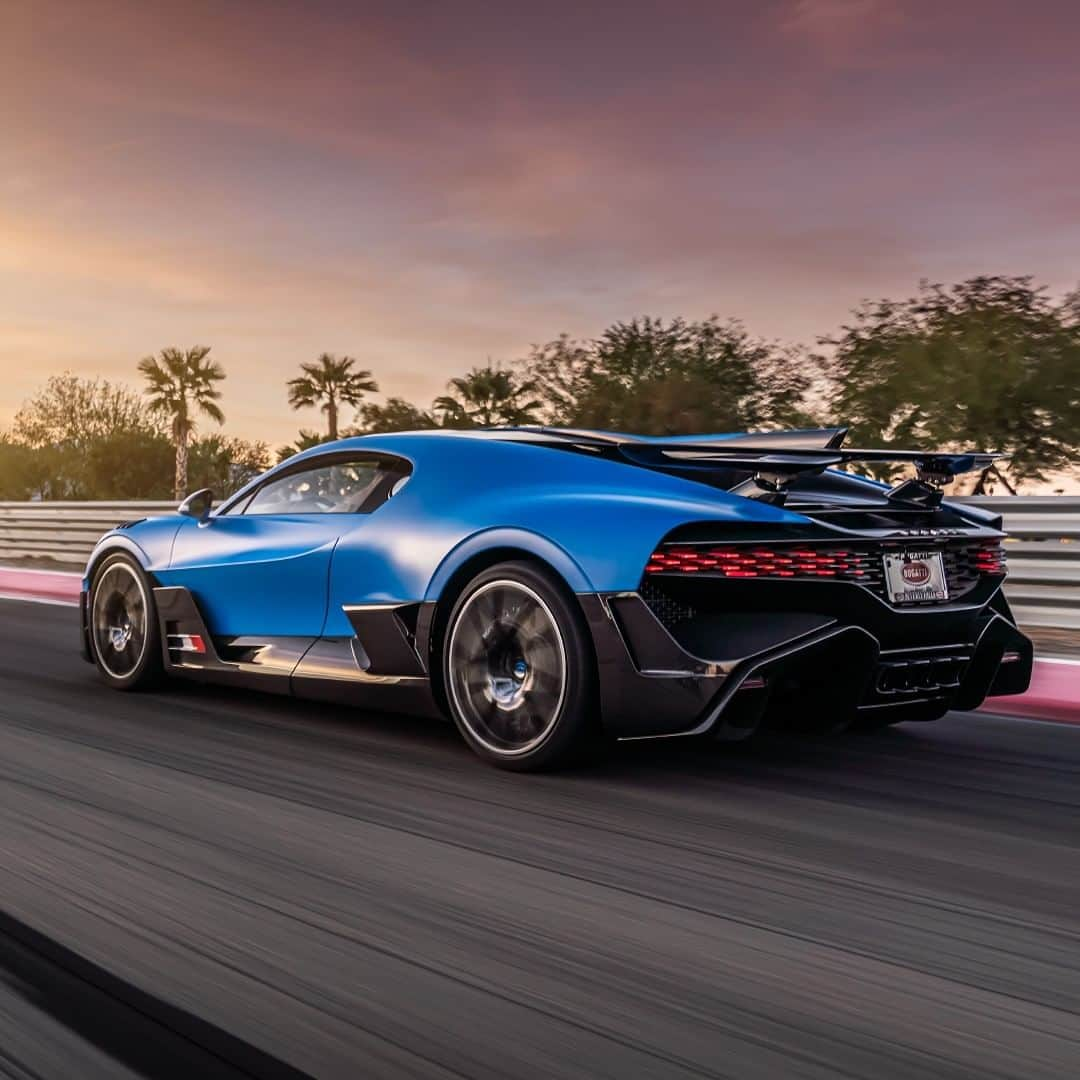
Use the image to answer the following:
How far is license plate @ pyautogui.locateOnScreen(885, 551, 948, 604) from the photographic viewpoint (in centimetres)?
490

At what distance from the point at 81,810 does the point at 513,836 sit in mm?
1457

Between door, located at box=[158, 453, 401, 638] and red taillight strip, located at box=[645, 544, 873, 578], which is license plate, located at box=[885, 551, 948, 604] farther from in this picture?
door, located at box=[158, 453, 401, 638]

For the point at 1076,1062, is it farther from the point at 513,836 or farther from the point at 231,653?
the point at 231,653

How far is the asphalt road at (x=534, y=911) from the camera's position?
106 inches

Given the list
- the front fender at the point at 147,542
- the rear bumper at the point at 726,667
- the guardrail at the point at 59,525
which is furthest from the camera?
the guardrail at the point at 59,525

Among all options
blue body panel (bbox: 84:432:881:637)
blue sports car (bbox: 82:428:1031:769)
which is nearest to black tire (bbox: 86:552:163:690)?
blue body panel (bbox: 84:432:881:637)

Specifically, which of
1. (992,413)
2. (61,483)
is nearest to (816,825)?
(992,413)

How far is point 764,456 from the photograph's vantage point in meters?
4.99

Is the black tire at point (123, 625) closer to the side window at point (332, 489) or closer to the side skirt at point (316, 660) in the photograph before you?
the side skirt at point (316, 660)

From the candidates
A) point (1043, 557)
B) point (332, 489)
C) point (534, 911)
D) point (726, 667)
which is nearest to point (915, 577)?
point (726, 667)

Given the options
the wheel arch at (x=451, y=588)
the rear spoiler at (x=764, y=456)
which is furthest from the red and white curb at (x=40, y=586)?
the rear spoiler at (x=764, y=456)

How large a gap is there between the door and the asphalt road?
625mm

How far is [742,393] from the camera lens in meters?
32.2

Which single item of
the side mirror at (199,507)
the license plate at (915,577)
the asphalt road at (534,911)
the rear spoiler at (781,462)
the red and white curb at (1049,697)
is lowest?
the asphalt road at (534,911)
